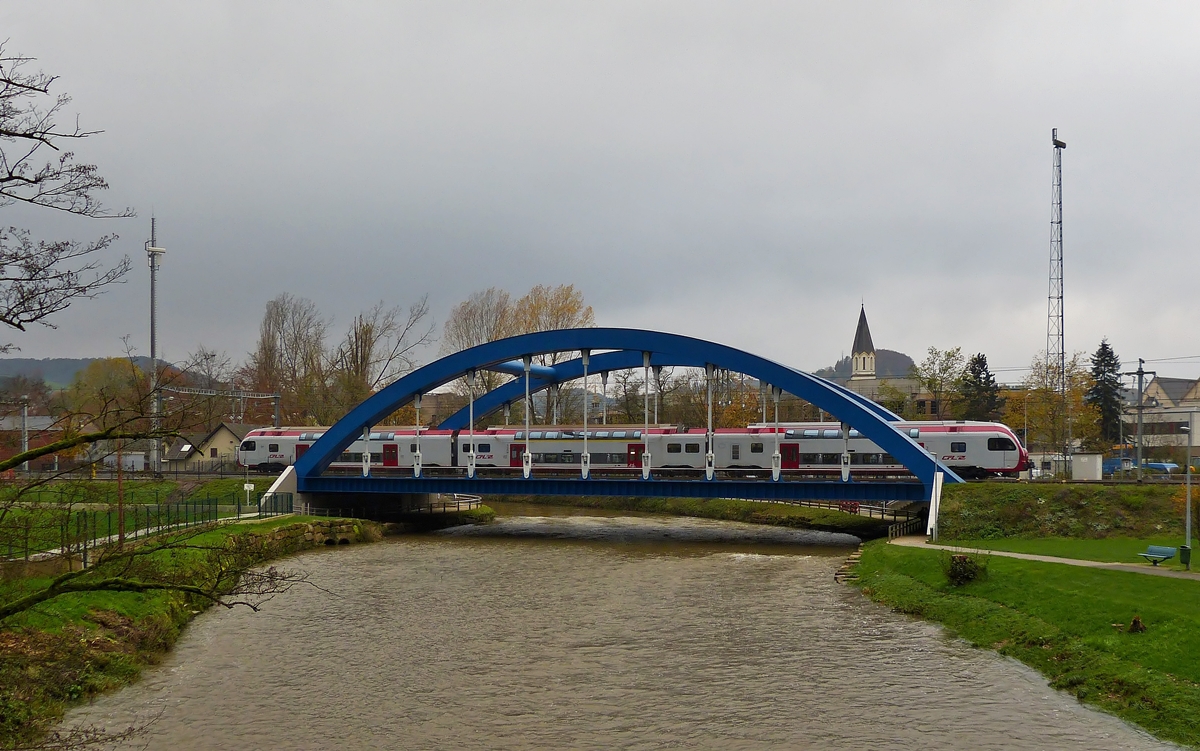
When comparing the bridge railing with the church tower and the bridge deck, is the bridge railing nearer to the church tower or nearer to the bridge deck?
the bridge deck

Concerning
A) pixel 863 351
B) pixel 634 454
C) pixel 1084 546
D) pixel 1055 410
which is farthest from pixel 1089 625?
pixel 863 351

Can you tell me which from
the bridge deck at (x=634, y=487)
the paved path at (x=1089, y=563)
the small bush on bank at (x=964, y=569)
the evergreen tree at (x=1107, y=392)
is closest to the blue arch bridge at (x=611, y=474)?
the bridge deck at (x=634, y=487)

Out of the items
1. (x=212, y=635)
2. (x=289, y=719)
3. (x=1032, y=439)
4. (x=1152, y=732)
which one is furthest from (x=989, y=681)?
(x=1032, y=439)

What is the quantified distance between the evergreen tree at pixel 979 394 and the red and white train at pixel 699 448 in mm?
38541

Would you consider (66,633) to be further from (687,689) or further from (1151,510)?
(1151,510)

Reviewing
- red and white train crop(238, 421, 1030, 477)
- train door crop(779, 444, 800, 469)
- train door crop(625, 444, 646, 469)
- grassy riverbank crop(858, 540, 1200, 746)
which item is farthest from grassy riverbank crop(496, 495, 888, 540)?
grassy riverbank crop(858, 540, 1200, 746)

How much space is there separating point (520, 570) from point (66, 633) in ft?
62.5

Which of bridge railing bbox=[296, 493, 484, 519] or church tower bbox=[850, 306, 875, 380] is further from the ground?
church tower bbox=[850, 306, 875, 380]

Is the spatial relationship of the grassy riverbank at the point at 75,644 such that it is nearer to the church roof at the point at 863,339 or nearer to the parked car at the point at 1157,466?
the parked car at the point at 1157,466

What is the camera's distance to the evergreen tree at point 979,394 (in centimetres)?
8938

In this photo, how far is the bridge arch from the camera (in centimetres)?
4372

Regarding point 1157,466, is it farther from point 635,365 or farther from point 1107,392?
point 635,365

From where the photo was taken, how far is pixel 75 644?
778 inches

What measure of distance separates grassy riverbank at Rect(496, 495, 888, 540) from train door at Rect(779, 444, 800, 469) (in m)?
3.45
